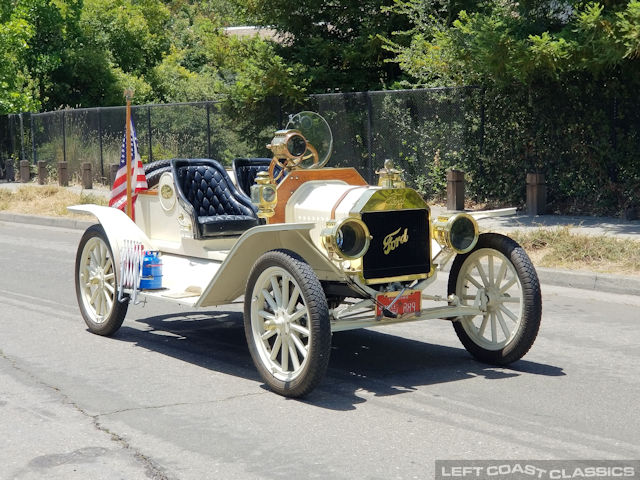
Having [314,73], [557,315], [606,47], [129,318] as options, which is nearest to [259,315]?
[129,318]

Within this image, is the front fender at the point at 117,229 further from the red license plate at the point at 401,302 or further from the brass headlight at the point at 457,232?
the brass headlight at the point at 457,232

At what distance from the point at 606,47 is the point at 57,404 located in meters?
10.6

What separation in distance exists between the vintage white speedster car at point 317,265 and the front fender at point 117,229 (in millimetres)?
15

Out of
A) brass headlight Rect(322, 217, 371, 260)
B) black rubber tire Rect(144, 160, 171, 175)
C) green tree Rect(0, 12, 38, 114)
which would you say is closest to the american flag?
black rubber tire Rect(144, 160, 171, 175)

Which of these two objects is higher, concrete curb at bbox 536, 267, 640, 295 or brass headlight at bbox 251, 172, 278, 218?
brass headlight at bbox 251, 172, 278, 218

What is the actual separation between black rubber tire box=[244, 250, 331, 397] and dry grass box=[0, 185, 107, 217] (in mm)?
14930

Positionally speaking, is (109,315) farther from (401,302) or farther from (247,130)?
(247,130)

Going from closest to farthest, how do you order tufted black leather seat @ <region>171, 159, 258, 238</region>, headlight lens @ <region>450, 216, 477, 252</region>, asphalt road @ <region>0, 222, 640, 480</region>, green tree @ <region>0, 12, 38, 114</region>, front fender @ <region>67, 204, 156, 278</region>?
asphalt road @ <region>0, 222, 640, 480</region>, headlight lens @ <region>450, 216, 477, 252</region>, front fender @ <region>67, 204, 156, 278</region>, tufted black leather seat @ <region>171, 159, 258, 238</region>, green tree @ <region>0, 12, 38, 114</region>

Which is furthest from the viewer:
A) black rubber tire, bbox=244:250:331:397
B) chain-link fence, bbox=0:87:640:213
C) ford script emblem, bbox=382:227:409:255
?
chain-link fence, bbox=0:87:640:213

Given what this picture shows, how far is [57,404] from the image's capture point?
20.1ft

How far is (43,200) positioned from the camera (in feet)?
74.6

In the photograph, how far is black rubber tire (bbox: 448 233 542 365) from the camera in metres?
6.50

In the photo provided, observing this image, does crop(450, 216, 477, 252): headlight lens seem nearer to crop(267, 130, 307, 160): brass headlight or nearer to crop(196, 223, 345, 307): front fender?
crop(196, 223, 345, 307): front fender

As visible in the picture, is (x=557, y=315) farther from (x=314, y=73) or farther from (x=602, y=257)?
(x=314, y=73)
